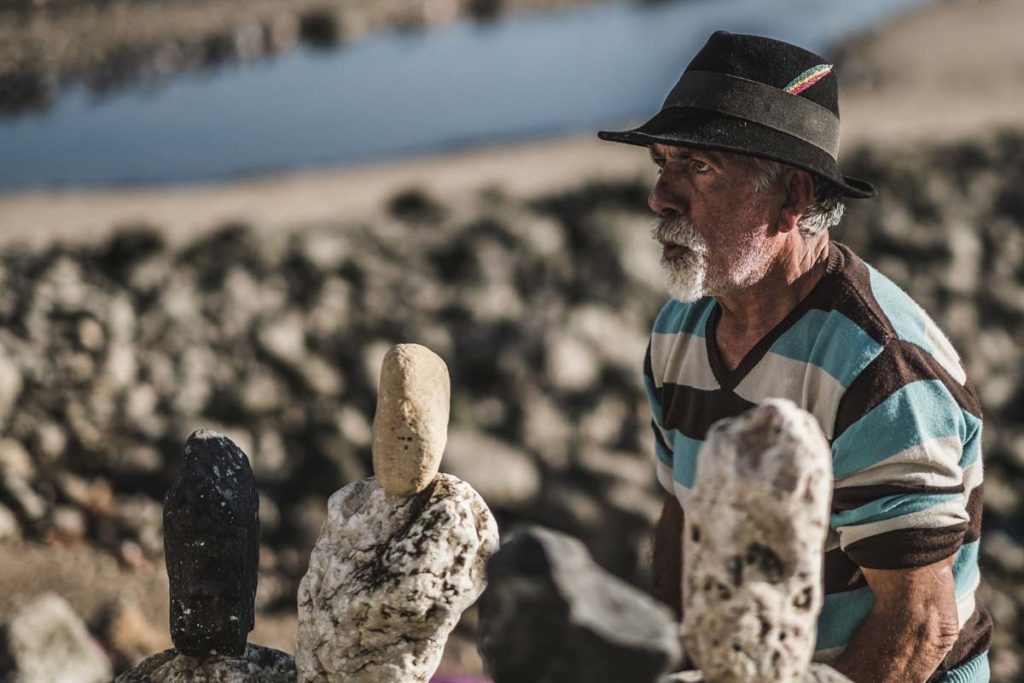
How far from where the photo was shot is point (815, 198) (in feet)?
9.56

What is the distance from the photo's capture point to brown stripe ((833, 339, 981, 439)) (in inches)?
107

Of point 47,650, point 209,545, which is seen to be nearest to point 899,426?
point 209,545

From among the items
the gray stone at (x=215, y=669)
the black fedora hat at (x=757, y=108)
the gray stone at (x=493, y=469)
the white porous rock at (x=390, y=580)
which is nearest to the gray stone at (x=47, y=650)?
the gray stone at (x=215, y=669)

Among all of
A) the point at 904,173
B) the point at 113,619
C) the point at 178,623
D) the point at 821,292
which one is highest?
the point at 821,292

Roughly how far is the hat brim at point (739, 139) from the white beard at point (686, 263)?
0.21 metres

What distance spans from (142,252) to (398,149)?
655 centimetres

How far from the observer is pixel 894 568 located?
8.80ft

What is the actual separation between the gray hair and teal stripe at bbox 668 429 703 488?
606 millimetres

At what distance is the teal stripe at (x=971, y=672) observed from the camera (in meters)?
2.96

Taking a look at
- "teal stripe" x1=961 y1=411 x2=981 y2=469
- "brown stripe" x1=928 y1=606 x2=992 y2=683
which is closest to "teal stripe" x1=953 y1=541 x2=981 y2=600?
"brown stripe" x1=928 y1=606 x2=992 y2=683

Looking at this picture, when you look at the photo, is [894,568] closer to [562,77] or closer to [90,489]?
[90,489]

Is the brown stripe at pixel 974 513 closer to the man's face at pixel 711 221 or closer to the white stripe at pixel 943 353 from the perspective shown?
the white stripe at pixel 943 353

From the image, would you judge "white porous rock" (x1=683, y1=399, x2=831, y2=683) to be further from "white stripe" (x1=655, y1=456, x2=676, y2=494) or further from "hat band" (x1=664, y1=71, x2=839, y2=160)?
"white stripe" (x1=655, y1=456, x2=676, y2=494)

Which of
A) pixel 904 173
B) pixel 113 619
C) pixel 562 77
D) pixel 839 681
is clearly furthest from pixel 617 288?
pixel 562 77
